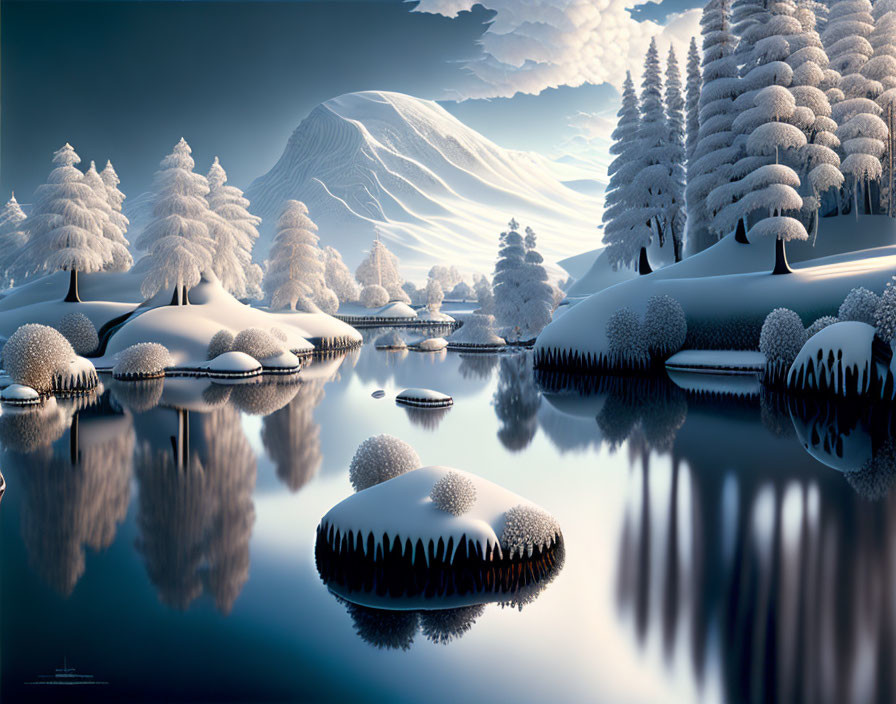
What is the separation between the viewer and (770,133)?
88.7ft

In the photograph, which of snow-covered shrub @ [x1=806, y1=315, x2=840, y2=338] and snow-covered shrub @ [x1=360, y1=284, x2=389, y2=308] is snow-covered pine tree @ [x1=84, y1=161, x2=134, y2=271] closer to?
snow-covered shrub @ [x1=360, y1=284, x2=389, y2=308]

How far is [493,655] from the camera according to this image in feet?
16.6

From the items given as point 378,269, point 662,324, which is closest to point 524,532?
point 662,324

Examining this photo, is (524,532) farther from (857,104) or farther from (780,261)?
(857,104)

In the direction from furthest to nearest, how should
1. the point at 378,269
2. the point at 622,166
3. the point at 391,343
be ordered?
the point at 378,269, the point at 622,166, the point at 391,343

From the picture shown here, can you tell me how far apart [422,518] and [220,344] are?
2353cm

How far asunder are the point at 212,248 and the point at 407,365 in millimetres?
13276

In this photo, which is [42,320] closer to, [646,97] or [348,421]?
[348,421]

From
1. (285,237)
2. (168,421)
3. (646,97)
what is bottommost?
(168,421)

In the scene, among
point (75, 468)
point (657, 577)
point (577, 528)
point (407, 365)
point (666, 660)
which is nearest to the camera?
point (666, 660)

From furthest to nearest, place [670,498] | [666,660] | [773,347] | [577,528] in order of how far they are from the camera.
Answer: [773,347] < [670,498] < [577,528] < [666,660]

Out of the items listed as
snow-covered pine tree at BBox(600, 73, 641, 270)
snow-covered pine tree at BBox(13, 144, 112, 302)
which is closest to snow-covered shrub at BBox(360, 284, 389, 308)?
snow-covered pine tree at BBox(600, 73, 641, 270)

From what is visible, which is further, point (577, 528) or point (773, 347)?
point (773, 347)

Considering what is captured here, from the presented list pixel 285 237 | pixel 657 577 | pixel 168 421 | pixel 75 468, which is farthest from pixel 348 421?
pixel 285 237
